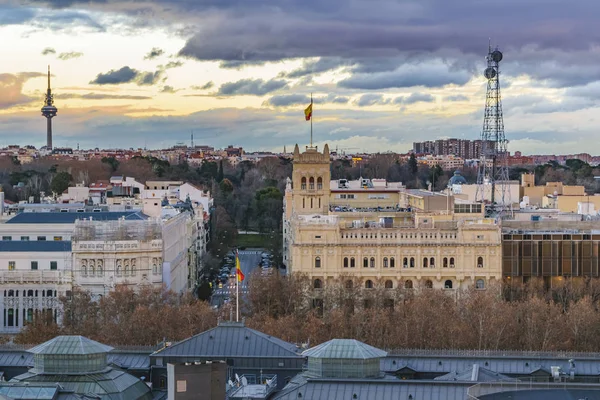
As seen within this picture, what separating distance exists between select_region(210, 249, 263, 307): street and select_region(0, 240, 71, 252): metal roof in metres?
11.9

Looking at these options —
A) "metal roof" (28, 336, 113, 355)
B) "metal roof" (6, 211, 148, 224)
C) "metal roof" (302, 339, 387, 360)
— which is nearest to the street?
"metal roof" (6, 211, 148, 224)

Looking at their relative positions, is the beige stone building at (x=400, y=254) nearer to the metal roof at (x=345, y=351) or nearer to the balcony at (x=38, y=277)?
the balcony at (x=38, y=277)

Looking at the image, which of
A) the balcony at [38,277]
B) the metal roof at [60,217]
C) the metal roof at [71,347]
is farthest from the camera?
the metal roof at [60,217]

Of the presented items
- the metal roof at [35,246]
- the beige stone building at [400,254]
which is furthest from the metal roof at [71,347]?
the beige stone building at [400,254]

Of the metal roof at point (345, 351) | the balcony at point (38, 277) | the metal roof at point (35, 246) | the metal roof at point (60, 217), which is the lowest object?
the balcony at point (38, 277)

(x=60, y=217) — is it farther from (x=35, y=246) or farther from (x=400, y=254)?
(x=400, y=254)

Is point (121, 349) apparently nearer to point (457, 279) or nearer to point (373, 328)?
point (373, 328)

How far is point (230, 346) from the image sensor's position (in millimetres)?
73750

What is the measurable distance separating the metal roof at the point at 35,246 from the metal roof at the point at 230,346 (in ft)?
143

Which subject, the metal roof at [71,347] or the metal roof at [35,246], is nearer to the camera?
the metal roof at [71,347]

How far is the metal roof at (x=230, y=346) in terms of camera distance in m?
72.9

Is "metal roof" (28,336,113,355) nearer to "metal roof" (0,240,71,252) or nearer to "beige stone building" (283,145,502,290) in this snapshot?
"metal roof" (0,240,71,252)

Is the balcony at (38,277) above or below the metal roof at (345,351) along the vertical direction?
below

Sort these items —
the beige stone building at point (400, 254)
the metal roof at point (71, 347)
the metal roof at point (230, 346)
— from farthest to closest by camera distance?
1. the beige stone building at point (400, 254)
2. the metal roof at point (230, 346)
3. the metal roof at point (71, 347)
